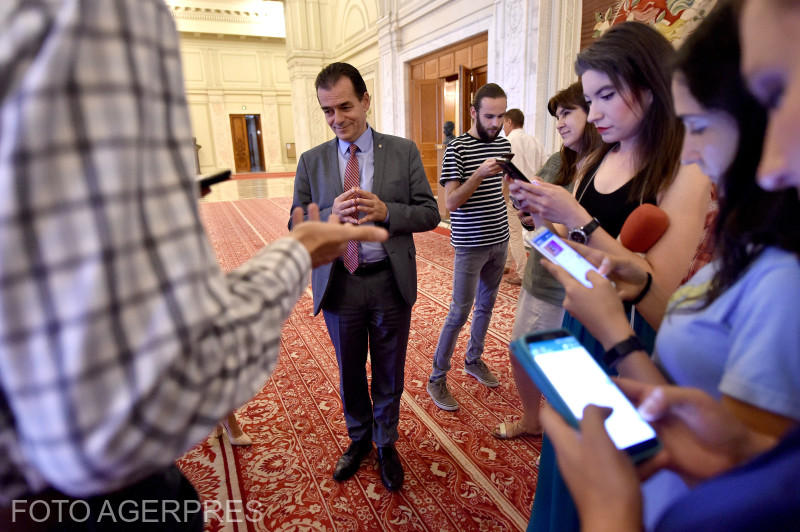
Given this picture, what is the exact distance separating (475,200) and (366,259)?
1.02 metres

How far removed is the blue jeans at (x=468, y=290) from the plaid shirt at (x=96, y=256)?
2.17 m

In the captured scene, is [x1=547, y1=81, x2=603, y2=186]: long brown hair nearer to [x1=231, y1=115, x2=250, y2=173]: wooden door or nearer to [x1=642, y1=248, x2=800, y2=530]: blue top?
[x1=642, y1=248, x2=800, y2=530]: blue top

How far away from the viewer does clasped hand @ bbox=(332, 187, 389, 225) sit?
1.68 metres

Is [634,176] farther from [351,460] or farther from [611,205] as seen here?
[351,460]

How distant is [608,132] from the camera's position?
4.90ft

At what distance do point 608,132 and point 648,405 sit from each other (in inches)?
44.8

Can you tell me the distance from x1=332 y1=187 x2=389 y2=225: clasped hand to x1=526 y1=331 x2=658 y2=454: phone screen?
3.16ft

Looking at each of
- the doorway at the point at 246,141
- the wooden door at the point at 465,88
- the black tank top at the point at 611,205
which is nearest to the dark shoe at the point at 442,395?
the black tank top at the point at 611,205

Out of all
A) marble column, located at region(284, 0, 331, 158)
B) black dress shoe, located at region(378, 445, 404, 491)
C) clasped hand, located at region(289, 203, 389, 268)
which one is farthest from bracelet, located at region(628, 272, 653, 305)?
marble column, located at region(284, 0, 331, 158)

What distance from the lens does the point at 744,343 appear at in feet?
2.19

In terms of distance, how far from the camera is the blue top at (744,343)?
2.02 ft

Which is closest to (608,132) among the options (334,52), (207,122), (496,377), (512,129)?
(496,377)

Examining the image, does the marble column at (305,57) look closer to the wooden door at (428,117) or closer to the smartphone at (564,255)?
the wooden door at (428,117)

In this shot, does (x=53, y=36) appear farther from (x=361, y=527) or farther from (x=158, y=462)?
(x=361, y=527)
